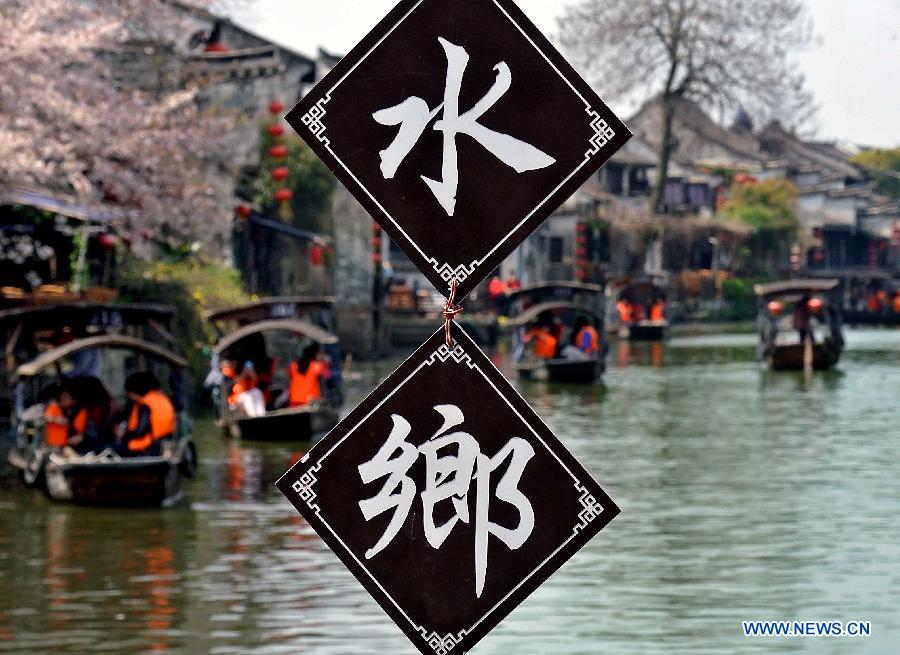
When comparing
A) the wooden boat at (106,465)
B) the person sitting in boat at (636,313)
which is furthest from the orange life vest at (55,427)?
the person sitting in boat at (636,313)

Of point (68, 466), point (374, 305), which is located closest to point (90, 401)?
point (68, 466)

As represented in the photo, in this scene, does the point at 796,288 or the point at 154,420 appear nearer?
the point at 154,420

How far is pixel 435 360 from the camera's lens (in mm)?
4102

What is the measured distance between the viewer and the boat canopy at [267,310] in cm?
2623

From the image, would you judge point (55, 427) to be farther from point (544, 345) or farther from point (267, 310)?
point (544, 345)

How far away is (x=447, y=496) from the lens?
409 centimetres

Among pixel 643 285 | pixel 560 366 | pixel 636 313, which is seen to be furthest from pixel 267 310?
pixel 643 285

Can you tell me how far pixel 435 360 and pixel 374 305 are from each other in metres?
38.3

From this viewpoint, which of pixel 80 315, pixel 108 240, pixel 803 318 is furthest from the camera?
pixel 803 318

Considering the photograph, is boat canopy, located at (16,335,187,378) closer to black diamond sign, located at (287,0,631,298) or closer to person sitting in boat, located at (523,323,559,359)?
black diamond sign, located at (287,0,631,298)

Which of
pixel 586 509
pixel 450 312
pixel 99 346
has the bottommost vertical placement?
pixel 586 509

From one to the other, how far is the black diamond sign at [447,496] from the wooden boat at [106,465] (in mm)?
14077

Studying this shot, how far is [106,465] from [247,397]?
23.5 feet

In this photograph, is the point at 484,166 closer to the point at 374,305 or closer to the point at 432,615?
the point at 432,615
